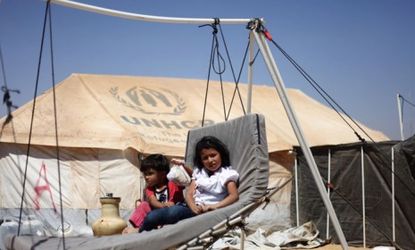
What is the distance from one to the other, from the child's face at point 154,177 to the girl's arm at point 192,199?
0.23 m

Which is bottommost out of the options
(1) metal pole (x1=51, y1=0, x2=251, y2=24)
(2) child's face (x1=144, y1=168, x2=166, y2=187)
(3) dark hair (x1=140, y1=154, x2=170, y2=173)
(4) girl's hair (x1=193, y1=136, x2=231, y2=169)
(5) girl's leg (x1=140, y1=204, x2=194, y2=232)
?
(5) girl's leg (x1=140, y1=204, x2=194, y2=232)

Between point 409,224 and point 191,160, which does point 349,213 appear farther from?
point 191,160

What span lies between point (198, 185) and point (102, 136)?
4.73 m

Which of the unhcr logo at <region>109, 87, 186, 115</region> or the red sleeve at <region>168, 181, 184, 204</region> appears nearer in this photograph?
the red sleeve at <region>168, 181, 184, 204</region>

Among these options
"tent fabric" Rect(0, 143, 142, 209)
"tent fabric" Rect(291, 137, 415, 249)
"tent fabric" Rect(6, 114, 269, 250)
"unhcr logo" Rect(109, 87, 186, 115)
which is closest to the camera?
"tent fabric" Rect(6, 114, 269, 250)

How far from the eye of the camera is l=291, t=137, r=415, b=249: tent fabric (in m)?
7.61

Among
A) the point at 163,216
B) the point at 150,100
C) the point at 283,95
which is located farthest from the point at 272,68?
the point at 150,100

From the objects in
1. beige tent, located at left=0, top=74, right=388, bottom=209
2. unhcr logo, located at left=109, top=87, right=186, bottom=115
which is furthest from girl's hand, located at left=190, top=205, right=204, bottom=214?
unhcr logo, located at left=109, top=87, right=186, bottom=115

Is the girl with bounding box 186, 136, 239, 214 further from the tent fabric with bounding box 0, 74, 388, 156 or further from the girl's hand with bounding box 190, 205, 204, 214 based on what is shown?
the tent fabric with bounding box 0, 74, 388, 156

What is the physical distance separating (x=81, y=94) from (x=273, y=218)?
165 inches

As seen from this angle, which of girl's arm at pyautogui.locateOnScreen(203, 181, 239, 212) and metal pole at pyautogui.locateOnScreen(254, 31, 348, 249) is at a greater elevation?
metal pole at pyautogui.locateOnScreen(254, 31, 348, 249)

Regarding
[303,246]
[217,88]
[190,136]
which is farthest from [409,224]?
[217,88]

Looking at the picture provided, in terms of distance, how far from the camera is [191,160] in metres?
5.02

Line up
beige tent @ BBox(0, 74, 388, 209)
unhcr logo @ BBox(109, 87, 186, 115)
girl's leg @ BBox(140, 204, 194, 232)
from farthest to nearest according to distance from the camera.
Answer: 1. unhcr logo @ BBox(109, 87, 186, 115)
2. beige tent @ BBox(0, 74, 388, 209)
3. girl's leg @ BBox(140, 204, 194, 232)
